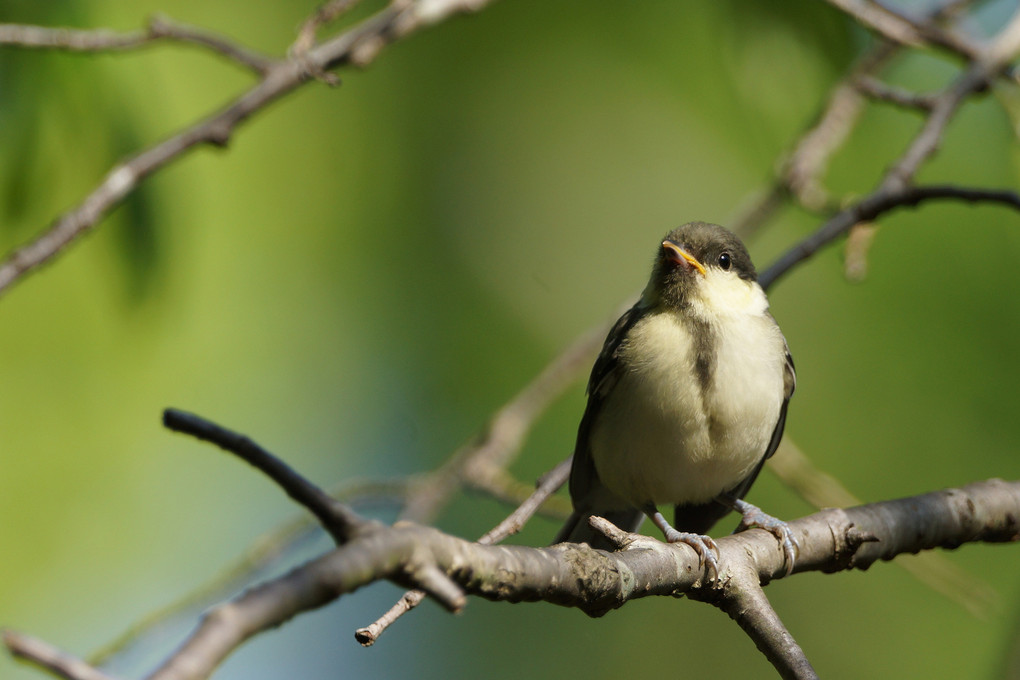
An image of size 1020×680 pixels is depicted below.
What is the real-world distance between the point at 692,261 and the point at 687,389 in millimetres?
649

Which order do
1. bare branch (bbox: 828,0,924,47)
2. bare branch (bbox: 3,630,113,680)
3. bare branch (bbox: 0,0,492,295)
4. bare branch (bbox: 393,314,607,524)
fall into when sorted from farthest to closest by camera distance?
bare branch (bbox: 828,0,924,47) < bare branch (bbox: 393,314,607,524) < bare branch (bbox: 0,0,492,295) < bare branch (bbox: 3,630,113,680)

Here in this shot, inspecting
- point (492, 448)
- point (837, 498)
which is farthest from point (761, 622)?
point (492, 448)

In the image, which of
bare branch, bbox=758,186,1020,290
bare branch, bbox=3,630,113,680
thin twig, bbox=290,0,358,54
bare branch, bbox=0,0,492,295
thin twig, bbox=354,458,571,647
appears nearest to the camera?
bare branch, bbox=3,630,113,680

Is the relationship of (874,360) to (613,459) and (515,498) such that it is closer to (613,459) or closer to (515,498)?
(613,459)

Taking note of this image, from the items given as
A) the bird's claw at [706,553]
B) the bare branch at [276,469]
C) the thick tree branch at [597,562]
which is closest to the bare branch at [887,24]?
the thick tree branch at [597,562]

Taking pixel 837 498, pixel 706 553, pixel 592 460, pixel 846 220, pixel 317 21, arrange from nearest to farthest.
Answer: pixel 706 553 < pixel 317 21 < pixel 846 220 < pixel 837 498 < pixel 592 460

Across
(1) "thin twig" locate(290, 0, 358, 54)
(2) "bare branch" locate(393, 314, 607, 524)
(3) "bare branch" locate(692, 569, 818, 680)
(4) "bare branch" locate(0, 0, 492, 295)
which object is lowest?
(3) "bare branch" locate(692, 569, 818, 680)

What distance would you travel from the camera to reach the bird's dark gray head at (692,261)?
443cm

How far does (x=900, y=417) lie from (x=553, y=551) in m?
3.96

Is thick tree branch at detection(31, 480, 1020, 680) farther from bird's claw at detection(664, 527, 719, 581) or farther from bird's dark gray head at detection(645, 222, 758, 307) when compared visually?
bird's dark gray head at detection(645, 222, 758, 307)

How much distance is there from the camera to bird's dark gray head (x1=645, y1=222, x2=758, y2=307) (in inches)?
174

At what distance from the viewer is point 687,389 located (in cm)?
415

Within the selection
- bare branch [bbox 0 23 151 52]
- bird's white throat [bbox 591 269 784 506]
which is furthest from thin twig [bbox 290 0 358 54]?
bird's white throat [bbox 591 269 784 506]

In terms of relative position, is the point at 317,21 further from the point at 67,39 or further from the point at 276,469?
the point at 276,469
